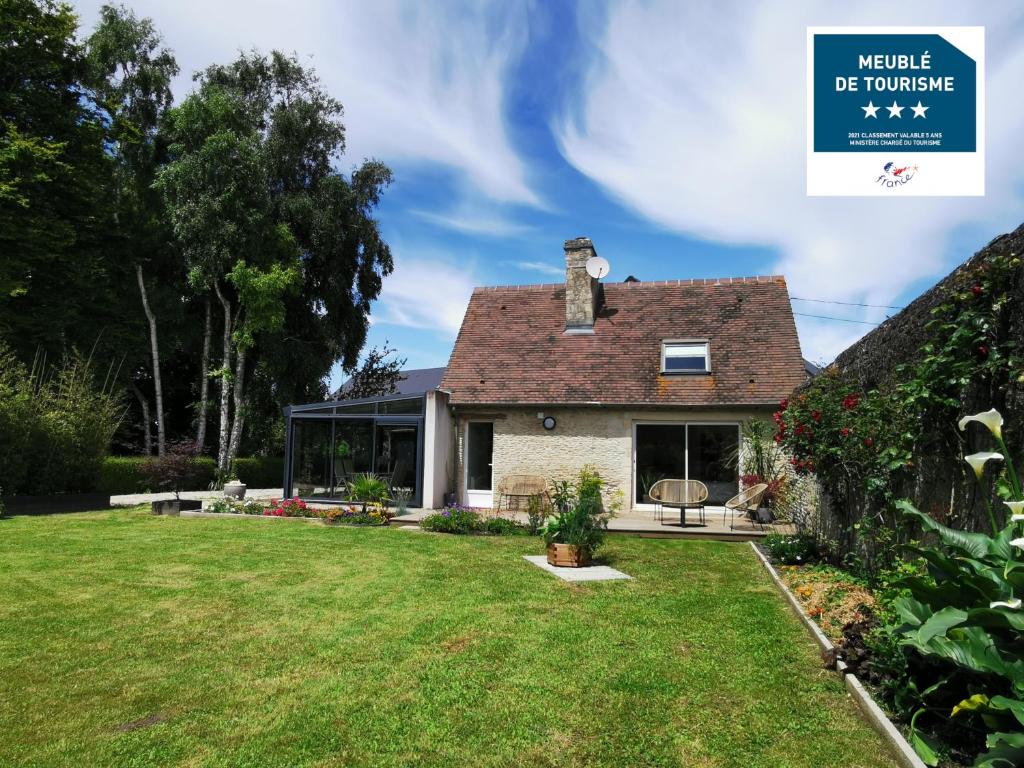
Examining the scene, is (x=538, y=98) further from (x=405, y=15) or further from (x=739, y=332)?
(x=739, y=332)

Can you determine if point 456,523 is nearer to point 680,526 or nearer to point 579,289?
point 680,526

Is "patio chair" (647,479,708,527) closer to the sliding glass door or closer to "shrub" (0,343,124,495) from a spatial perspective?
the sliding glass door

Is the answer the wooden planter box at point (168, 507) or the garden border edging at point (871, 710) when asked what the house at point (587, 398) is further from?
the garden border edging at point (871, 710)

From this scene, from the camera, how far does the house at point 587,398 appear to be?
1440 cm

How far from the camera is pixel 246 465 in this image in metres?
23.2

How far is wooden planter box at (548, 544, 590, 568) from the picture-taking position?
26.6ft

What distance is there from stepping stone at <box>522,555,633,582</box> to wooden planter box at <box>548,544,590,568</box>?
0.08 meters

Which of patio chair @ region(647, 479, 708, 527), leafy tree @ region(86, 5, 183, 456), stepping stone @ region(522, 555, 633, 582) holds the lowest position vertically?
stepping stone @ region(522, 555, 633, 582)

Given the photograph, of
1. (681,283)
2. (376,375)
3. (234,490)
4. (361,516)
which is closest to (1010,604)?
(361,516)

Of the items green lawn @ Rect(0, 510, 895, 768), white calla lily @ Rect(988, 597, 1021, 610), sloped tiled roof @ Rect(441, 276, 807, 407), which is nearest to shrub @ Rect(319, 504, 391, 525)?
sloped tiled roof @ Rect(441, 276, 807, 407)

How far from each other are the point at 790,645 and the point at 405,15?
9.83 meters

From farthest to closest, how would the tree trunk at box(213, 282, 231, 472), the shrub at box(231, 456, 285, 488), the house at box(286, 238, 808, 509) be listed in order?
the shrub at box(231, 456, 285, 488), the tree trunk at box(213, 282, 231, 472), the house at box(286, 238, 808, 509)

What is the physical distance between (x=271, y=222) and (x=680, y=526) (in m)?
18.3

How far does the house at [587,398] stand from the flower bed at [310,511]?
1748mm
